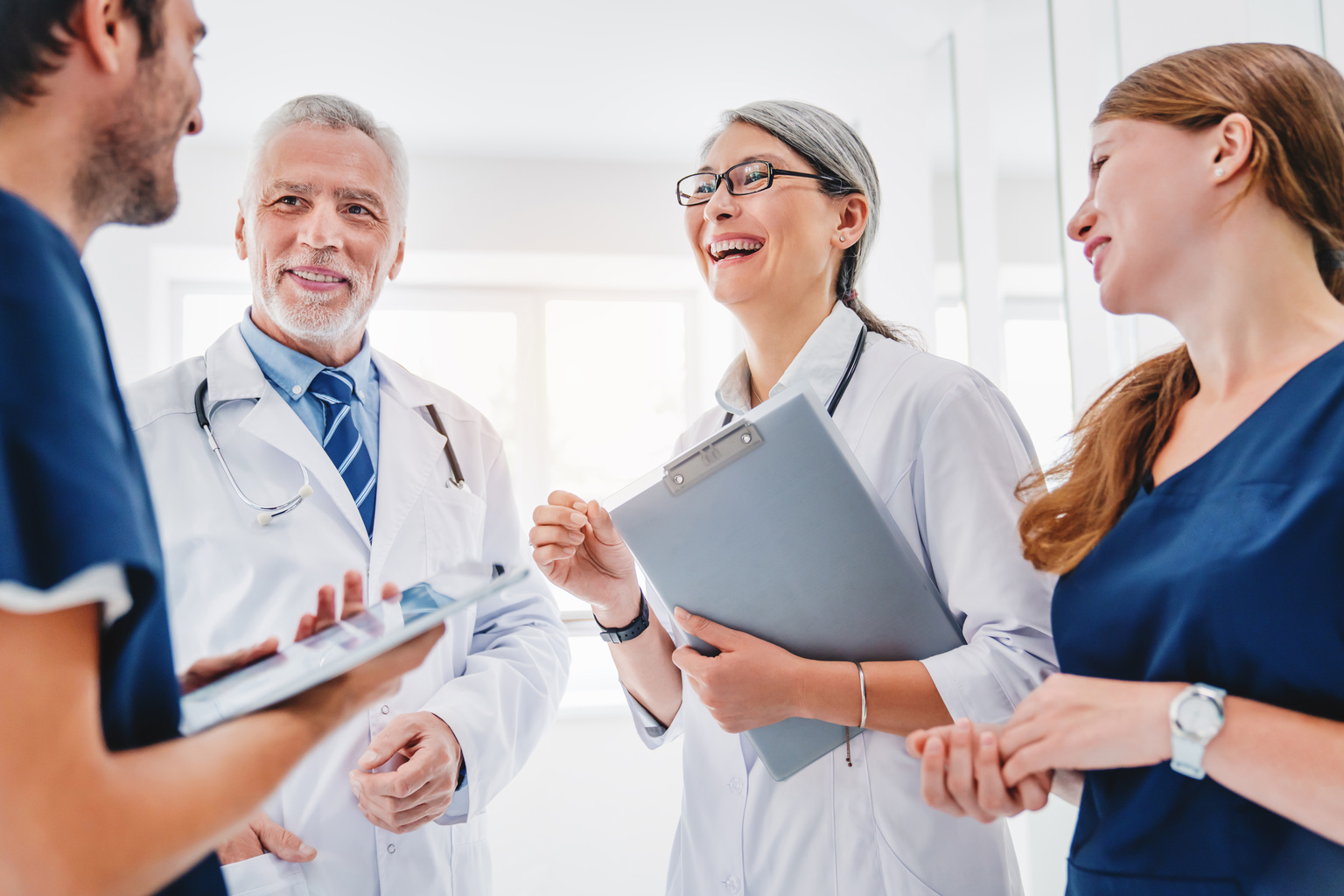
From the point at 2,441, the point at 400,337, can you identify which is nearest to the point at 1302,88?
the point at 2,441

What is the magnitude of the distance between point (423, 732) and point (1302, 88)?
4.20 feet

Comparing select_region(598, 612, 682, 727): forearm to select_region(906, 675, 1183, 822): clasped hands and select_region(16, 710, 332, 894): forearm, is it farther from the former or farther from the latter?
select_region(16, 710, 332, 894): forearm

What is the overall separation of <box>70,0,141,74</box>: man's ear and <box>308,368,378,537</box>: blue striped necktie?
0.86 m

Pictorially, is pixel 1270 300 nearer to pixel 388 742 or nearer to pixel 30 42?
pixel 30 42

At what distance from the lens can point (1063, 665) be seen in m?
0.87

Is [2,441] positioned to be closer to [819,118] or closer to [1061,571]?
[1061,571]

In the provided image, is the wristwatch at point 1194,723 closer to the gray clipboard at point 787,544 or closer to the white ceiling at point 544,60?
the gray clipboard at point 787,544

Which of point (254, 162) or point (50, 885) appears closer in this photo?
point (50, 885)

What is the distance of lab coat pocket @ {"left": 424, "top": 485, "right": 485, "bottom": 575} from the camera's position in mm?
1389

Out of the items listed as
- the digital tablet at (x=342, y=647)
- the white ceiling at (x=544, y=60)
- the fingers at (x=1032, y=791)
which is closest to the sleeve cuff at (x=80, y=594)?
the digital tablet at (x=342, y=647)

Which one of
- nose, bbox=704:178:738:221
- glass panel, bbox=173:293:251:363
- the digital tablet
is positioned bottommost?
the digital tablet

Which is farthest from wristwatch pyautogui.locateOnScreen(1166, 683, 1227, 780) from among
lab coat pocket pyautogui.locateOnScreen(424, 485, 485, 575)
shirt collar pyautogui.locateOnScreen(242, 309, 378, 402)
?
shirt collar pyautogui.locateOnScreen(242, 309, 378, 402)

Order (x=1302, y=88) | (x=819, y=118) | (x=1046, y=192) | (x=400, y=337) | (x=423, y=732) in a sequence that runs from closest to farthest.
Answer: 1. (x=1302, y=88)
2. (x=423, y=732)
3. (x=819, y=118)
4. (x=1046, y=192)
5. (x=400, y=337)

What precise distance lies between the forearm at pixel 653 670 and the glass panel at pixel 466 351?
266cm
